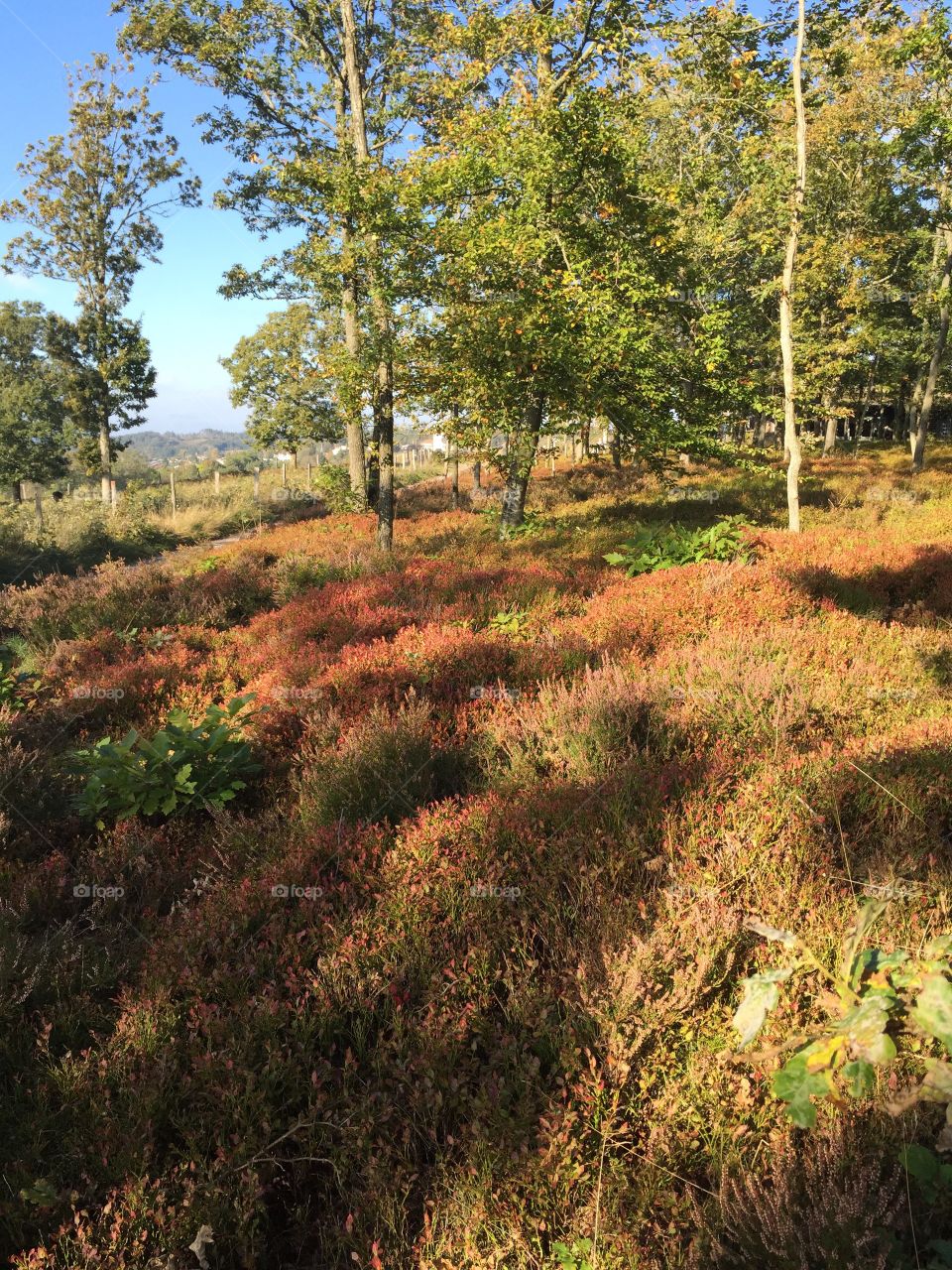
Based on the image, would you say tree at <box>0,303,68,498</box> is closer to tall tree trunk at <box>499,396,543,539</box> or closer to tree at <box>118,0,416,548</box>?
tree at <box>118,0,416,548</box>

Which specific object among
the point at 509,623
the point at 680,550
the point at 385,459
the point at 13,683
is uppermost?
the point at 385,459

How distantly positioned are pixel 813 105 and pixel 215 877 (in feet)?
48.4

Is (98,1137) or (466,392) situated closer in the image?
(98,1137)

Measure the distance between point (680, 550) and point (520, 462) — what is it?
16.1 ft

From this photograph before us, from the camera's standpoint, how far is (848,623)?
5.61m

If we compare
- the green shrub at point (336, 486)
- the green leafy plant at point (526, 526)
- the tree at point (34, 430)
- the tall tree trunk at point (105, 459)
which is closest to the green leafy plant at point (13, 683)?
the green leafy plant at point (526, 526)

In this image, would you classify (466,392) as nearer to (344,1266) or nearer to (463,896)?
(463,896)

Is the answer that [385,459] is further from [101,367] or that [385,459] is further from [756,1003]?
[101,367]

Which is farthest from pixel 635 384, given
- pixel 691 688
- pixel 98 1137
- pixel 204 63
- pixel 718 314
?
pixel 204 63

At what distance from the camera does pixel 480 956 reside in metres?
2.54

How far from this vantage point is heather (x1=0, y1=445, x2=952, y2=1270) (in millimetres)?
1827

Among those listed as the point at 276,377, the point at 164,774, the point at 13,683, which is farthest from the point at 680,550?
the point at 276,377

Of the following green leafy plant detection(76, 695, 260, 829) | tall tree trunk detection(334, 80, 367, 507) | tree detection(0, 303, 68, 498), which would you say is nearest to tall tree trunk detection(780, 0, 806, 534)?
tall tree trunk detection(334, 80, 367, 507)

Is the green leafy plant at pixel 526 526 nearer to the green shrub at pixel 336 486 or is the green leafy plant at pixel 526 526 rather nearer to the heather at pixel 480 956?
the green shrub at pixel 336 486
